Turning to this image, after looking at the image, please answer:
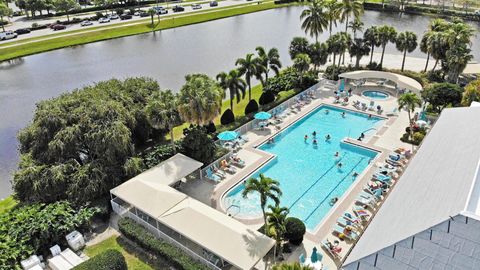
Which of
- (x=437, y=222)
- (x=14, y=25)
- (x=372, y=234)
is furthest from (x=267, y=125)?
(x=14, y=25)

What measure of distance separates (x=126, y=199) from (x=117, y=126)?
5736 millimetres

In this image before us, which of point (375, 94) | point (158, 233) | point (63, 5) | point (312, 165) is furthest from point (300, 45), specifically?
point (63, 5)

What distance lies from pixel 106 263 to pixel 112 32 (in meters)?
64.3

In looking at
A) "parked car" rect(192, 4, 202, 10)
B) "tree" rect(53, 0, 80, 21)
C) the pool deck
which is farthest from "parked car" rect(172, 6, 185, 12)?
the pool deck

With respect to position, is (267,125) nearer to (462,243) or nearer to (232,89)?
(232,89)

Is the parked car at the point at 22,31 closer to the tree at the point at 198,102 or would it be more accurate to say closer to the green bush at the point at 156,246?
the tree at the point at 198,102

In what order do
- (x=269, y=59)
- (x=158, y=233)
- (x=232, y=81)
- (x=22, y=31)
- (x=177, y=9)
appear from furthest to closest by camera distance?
1. (x=177, y=9)
2. (x=22, y=31)
3. (x=269, y=59)
4. (x=232, y=81)
5. (x=158, y=233)

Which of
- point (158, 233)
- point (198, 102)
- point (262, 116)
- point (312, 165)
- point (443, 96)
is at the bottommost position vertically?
point (312, 165)

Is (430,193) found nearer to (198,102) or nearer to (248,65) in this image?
(198,102)

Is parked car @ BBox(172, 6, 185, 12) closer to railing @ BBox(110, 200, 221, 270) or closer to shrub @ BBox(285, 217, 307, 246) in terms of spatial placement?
railing @ BBox(110, 200, 221, 270)

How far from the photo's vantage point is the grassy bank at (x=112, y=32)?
6444 centimetres

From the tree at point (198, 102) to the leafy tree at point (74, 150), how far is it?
15.7 ft

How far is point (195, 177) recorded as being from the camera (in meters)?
30.1

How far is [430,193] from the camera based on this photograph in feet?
53.3
